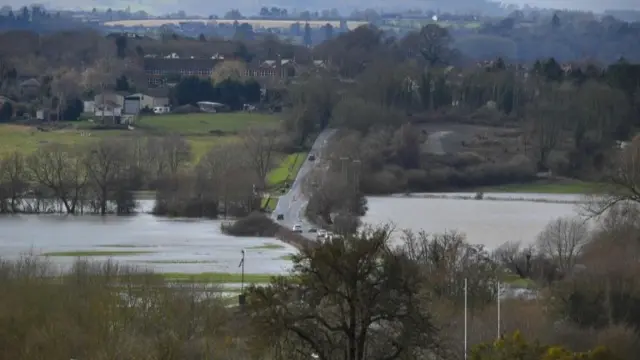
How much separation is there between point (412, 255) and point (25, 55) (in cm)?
2587

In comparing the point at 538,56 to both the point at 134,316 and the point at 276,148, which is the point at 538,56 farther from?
the point at 134,316

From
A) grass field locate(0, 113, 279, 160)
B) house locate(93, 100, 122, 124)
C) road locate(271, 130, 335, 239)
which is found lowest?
road locate(271, 130, 335, 239)

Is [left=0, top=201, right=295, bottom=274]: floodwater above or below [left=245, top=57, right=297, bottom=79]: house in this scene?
below

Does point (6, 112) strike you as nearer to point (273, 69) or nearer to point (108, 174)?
point (108, 174)

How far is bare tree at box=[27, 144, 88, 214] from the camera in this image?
56.5 feet

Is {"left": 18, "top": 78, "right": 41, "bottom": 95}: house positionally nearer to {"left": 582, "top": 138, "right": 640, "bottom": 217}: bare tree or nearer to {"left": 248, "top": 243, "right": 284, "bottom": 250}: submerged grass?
{"left": 248, "top": 243, "right": 284, "bottom": 250}: submerged grass

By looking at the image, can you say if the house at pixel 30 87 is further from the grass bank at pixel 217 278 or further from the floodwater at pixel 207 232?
the grass bank at pixel 217 278

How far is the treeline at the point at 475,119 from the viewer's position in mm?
20141

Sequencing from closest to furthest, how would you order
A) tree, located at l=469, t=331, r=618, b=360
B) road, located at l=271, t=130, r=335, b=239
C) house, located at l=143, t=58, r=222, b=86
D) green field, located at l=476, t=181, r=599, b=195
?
tree, located at l=469, t=331, r=618, b=360 → road, located at l=271, t=130, r=335, b=239 → green field, located at l=476, t=181, r=599, b=195 → house, located at l=143, t=58, r=222, b=86

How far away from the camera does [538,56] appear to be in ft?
170

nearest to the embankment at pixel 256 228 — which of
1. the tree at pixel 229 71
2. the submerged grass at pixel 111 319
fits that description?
the submerged grass at pixel 111 319

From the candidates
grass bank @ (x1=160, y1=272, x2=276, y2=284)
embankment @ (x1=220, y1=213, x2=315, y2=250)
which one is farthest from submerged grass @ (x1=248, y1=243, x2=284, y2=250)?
grass bank @ (x1=160, y1=272, x2=276, y2=284)

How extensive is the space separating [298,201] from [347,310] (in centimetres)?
1092

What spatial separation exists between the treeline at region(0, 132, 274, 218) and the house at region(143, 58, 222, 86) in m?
14.1
